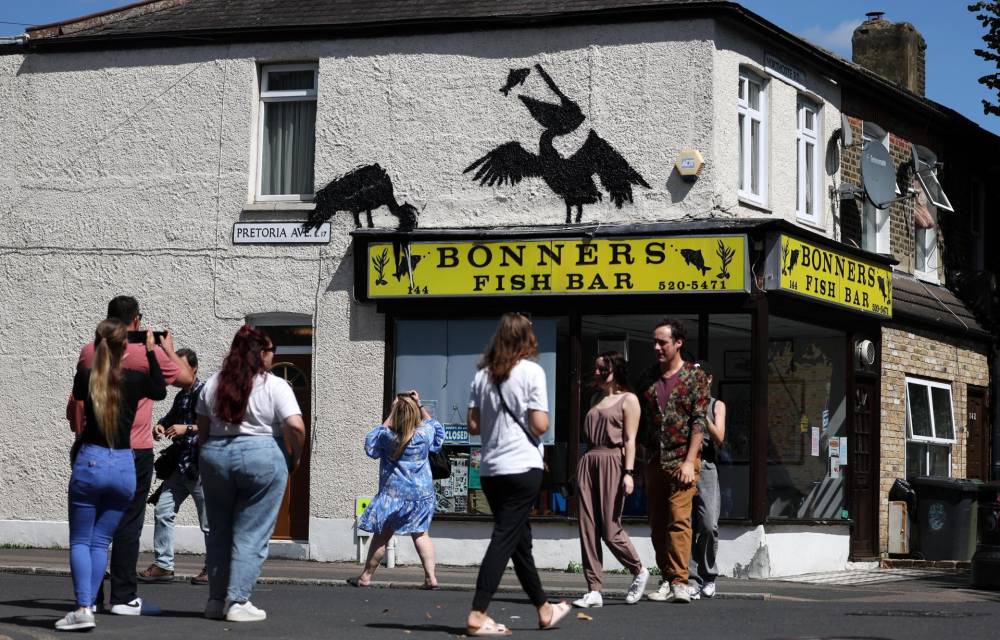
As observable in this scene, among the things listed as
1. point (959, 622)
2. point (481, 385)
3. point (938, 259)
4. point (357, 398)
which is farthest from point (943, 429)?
point (481, 385)

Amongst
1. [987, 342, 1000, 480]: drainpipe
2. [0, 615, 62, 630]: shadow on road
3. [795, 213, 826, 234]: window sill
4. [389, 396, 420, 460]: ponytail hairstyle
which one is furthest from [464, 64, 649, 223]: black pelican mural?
[0, 615, 62, 630]: shadow on road

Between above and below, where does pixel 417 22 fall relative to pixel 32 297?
above

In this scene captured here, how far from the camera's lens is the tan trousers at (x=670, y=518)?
1176cm

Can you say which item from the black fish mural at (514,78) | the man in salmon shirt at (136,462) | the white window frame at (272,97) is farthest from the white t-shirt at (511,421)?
the white window frame at (272,97)

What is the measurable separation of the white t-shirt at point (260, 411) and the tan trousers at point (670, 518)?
3.35 meters

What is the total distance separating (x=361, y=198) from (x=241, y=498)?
9017 millimetres

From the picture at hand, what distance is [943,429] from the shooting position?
22062mm

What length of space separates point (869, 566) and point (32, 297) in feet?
35.4

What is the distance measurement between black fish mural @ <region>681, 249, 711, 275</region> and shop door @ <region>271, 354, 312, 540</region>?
15.5ft

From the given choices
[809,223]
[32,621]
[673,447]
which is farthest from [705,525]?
[809,223]

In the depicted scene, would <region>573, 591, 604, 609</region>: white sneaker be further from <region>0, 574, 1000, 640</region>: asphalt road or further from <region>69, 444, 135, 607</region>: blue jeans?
<region>69, 444, 135, 607</region>: blue jeans

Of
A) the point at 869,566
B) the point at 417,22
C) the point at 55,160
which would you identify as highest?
the point at 417,22

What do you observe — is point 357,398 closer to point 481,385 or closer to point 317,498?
point 317,498

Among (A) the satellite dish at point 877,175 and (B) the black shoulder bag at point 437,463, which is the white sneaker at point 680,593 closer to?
(B) the black shoulder bag at point 437,463
